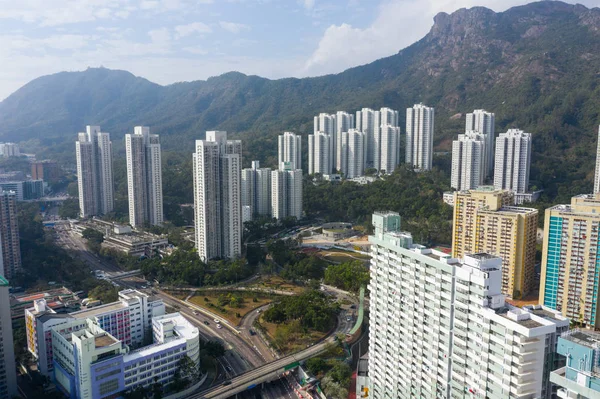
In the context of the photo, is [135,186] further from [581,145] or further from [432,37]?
[432,37]

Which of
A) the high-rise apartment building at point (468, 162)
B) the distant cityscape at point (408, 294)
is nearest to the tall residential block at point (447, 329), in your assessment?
the distant cityscape at point (408, 294)

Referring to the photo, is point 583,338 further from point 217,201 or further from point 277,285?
point 217,201

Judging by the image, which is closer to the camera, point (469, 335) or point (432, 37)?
point (469, 335)

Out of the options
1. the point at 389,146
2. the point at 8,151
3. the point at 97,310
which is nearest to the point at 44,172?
the point at 8,151

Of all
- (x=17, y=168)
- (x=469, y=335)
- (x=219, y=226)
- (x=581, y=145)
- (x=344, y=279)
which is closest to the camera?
(x=469, y=335)

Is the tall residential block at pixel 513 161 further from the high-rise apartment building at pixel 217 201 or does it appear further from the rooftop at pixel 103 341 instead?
the rooftop at pixel 103 341

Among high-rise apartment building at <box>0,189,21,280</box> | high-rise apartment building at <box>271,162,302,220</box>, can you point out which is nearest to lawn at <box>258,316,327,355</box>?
high-rise apartment building at <box>0,189,21,280</box>

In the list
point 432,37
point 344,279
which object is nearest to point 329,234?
point 344,279
